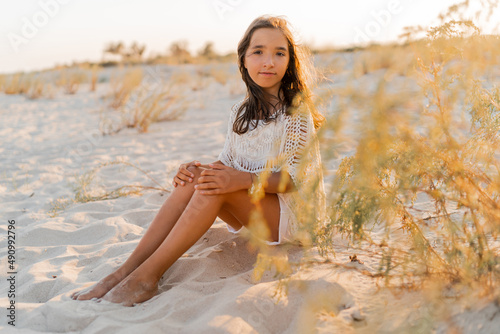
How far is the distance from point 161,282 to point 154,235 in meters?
0.24

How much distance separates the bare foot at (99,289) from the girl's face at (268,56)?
1.31 metres

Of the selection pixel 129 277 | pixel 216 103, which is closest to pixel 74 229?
pixel 129 277

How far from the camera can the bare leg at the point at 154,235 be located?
220 cm

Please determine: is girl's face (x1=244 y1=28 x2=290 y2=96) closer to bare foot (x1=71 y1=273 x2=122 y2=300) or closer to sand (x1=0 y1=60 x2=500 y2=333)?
sand (x1=0 y1=60 x2=500 y2=333)

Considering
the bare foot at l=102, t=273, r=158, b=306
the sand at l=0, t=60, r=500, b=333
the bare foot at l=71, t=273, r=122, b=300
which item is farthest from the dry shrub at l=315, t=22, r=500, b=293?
the bare foot at l=71, t=273, r=122, b=300

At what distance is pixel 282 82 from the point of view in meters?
2.73

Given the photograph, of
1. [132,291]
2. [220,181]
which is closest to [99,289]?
[132,291]

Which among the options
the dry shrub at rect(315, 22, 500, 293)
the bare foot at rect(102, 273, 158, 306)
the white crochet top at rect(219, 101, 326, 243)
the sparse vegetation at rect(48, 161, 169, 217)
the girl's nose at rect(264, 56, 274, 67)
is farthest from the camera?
the sparse vegetation at rect(48, 161, 169, 217)

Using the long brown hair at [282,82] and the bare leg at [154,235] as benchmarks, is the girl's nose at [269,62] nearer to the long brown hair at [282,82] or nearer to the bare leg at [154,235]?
the long brown hair at [282,82]

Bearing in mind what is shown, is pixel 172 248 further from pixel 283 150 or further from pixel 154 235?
pixel 283 150

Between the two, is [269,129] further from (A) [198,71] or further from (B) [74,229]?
(A) [198,71]

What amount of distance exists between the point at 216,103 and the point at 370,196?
296 inches

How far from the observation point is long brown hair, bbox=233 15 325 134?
8.63 feet

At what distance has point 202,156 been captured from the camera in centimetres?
463
